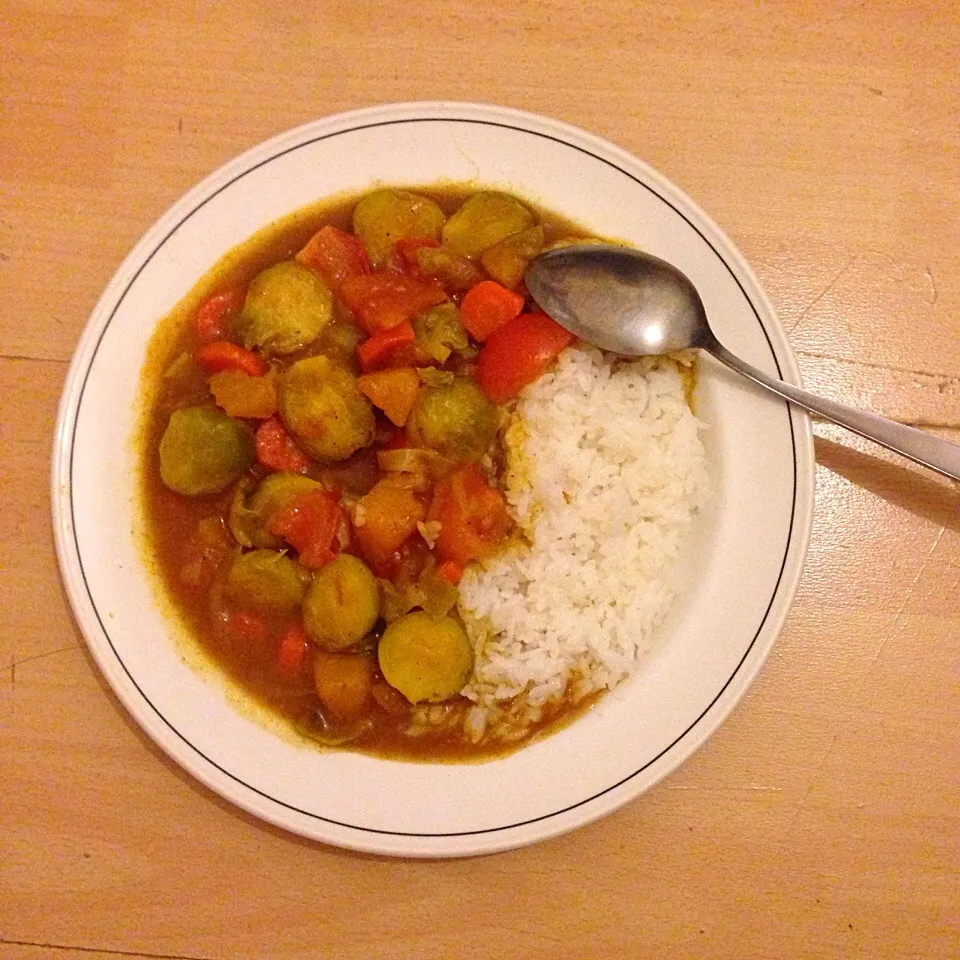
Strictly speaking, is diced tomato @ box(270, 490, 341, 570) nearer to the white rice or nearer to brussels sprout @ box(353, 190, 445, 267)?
the white rice

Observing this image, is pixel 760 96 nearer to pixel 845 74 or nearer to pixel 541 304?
pixel 845 74

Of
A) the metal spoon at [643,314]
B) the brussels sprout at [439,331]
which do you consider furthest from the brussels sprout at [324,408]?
the metal spoon at [643,314]

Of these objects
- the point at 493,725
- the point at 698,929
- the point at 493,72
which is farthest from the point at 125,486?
the point at 698,929

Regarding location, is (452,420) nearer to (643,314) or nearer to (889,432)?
(643,314)

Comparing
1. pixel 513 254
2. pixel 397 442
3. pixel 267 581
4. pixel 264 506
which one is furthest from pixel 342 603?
pixel 513 254

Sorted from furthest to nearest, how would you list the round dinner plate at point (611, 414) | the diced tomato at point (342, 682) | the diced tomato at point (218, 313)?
the diced tomato at point (218, 313) → the diced tomato at point (342, 682) → the round dinner plate at point (611, 414)

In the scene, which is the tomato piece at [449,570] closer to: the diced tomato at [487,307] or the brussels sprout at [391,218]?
the diced tomato at [487,307]
